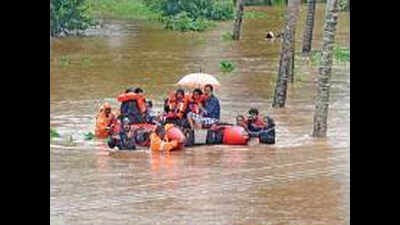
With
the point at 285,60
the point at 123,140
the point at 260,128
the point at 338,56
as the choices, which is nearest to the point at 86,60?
the point at 338,56

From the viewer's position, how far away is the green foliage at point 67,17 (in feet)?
108

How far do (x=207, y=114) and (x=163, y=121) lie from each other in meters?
0.67

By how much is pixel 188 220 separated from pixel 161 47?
19.7 metres

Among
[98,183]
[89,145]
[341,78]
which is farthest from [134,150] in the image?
[341,78]

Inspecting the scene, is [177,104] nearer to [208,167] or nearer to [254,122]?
[254,122]

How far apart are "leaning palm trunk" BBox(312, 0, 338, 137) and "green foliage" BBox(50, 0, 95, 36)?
1708cm

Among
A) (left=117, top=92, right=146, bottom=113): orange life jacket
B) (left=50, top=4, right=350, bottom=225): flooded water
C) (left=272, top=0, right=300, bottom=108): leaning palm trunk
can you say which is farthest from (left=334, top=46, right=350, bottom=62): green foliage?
(left=117, top=92, right=146, bottom=113): orange life jacket

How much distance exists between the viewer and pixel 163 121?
1549 centimetres

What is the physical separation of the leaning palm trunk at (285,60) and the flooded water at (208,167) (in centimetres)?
26

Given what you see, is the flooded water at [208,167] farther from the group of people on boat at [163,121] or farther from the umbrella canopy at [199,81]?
the umbrella canopy at [199,81]

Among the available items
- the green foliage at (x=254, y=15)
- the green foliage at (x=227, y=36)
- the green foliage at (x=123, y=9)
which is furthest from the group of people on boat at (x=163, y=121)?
the green foliage at (x=254, y=15)

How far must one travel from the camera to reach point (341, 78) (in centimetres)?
2397

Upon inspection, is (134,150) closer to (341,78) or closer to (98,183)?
(98,183)

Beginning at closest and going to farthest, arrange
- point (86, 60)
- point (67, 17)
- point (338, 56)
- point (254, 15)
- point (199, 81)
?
point (199, 81) → point (86, 60) → point (338, 56) → point (67, 17) → point (254, 15)
